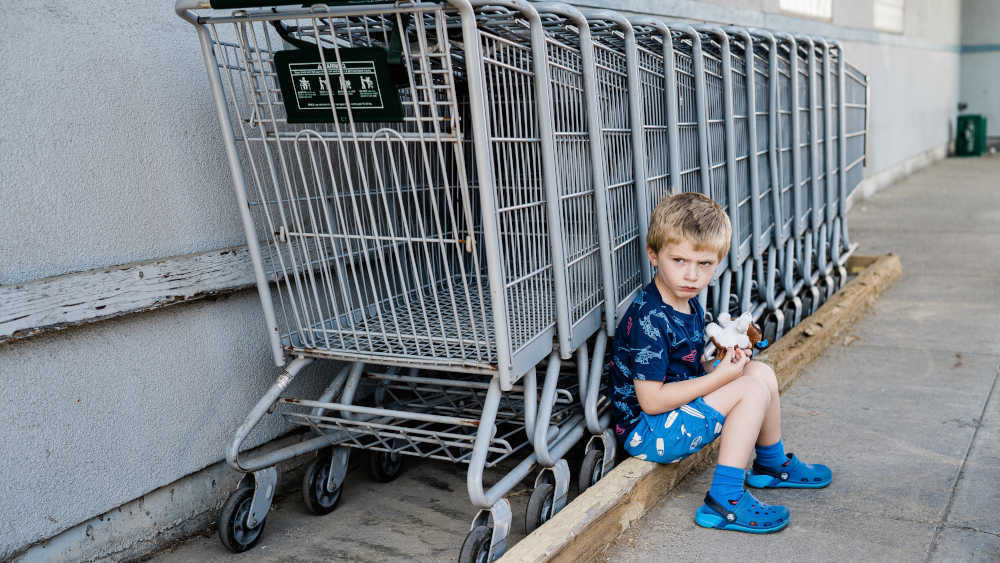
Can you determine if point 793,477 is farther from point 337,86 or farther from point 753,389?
point 337,86

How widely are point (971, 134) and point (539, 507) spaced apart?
17.3 metres

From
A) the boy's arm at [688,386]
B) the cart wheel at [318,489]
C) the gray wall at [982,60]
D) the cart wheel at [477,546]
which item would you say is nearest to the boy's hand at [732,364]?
the boy's arm at [688,386]

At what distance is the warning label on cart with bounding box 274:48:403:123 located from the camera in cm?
248

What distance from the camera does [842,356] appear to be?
4.81 m

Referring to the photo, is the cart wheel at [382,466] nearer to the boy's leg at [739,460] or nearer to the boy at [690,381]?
the boy at [690,381]

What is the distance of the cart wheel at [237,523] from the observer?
2943mm

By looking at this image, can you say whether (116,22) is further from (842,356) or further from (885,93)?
(885,93)

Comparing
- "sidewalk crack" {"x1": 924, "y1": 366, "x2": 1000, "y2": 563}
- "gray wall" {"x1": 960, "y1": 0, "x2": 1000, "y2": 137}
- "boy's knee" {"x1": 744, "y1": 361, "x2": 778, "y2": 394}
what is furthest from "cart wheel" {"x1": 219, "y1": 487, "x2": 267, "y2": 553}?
"gray wall" {"x1": 960, "y1": 0, "x2": 1000, "y2": 137}

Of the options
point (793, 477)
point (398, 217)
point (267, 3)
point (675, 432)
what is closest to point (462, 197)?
point (267, 3)

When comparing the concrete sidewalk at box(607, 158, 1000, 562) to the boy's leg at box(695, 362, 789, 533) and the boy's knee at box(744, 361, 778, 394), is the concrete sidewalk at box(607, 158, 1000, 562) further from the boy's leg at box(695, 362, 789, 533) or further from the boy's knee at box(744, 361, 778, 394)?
the boy's knee at box(744, 361, 778, 394)

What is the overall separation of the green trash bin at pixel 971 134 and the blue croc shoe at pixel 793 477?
1650 centimetres

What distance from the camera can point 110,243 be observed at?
111 inches

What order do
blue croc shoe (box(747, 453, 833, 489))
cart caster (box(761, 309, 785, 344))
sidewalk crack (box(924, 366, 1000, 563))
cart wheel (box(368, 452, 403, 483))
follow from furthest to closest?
1. cart caster (box(761, 309, 785, 344))
2. cart wheel (box(368, 452, 403, 483))
3. blue croc shoe (box(747, 453, 833, 489))
4. sidewalk crack (box(924, 366, 1000, 563))

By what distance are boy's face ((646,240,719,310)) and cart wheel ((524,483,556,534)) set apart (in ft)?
2.55
